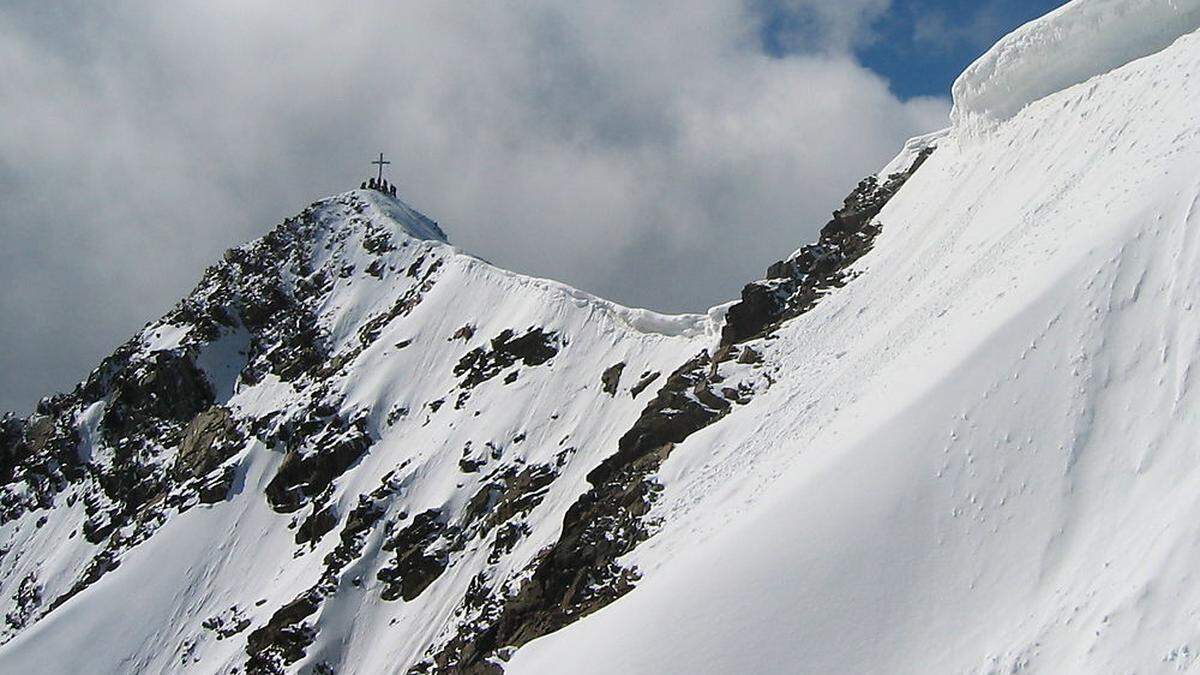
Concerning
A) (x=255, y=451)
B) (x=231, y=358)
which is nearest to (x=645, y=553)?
(x=255, y=451)

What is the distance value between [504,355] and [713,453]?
72.9 ft

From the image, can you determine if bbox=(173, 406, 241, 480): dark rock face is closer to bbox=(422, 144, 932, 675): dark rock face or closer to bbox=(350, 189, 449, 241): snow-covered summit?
bbox=(350, 189, 449, 241): snow-covered summit

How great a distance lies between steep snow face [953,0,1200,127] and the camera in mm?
32875

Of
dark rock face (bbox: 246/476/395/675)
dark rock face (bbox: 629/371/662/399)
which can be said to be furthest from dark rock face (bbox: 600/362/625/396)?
dark rock face (bbox: 246/476/395/675)

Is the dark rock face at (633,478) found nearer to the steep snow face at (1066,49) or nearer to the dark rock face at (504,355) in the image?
the dark rock face at (504,355)

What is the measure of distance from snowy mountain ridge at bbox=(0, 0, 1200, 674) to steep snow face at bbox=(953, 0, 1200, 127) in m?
0.16

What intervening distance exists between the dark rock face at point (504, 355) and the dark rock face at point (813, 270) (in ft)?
39.1

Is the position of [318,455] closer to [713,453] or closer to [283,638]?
[283,638]

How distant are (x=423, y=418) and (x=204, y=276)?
33544 mm

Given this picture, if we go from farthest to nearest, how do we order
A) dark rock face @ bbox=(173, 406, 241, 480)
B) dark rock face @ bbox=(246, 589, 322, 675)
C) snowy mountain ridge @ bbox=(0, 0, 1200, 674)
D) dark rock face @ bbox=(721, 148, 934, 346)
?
dark rock face @ bbox=(173, 406, 241, 480) → dark rock face @ bbox=(246, 589, 322, 675) → dark rock face @ bbox=(721, 148, 934, 346) → snowy mountain ridge @ bbox=(0, 0, 1200, 674)

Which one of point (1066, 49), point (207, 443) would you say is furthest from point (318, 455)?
point (1066, 49)

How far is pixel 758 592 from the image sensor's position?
22016 mm

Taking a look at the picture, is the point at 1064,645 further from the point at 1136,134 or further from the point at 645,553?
the point at 1136,134

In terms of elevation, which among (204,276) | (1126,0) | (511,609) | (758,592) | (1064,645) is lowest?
(1064,645)
